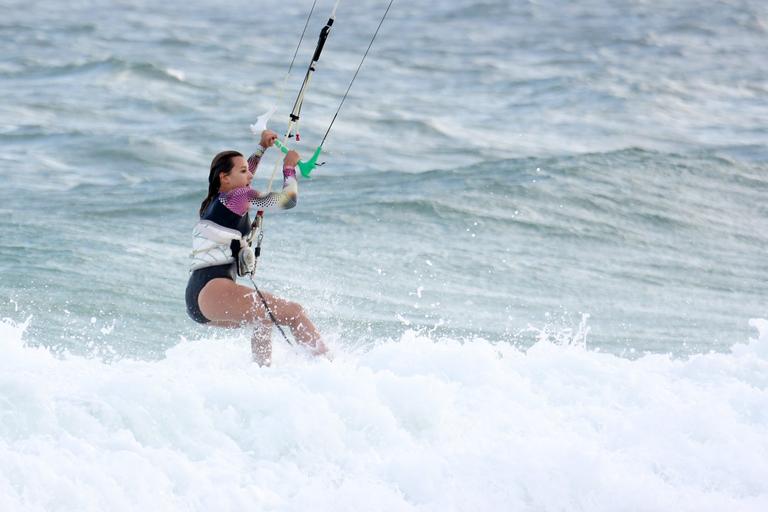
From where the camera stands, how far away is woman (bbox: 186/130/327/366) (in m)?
6.60

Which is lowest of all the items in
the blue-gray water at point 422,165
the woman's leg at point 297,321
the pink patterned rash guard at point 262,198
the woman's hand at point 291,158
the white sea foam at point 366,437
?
the blue-gray water at point 422,165

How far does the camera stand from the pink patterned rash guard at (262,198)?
6.46 meters

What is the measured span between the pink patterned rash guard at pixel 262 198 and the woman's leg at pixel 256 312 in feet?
1.34

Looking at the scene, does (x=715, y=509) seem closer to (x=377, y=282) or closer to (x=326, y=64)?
(x=377, y=282)

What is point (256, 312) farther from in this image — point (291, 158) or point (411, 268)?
point (411, 268)

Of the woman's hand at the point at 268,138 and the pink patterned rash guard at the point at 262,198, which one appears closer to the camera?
the pink patterned rash guard at the point at 262,198

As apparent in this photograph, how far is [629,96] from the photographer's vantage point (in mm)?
22562

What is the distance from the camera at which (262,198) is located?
21.5ft

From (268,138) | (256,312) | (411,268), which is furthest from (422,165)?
(256,312)

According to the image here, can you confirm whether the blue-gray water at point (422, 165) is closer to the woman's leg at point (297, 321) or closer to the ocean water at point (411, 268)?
the ocean water at point (411, 268)

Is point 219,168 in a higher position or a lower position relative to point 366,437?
higher

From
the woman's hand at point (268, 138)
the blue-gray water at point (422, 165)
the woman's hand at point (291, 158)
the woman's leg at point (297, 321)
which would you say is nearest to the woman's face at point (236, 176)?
the woman's hand at point (268, 138)

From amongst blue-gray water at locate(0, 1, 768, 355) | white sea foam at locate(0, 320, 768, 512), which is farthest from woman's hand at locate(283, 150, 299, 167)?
blue-gray water at locate(0, 1, 768, 355)

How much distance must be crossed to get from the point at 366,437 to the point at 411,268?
5.62 metres
